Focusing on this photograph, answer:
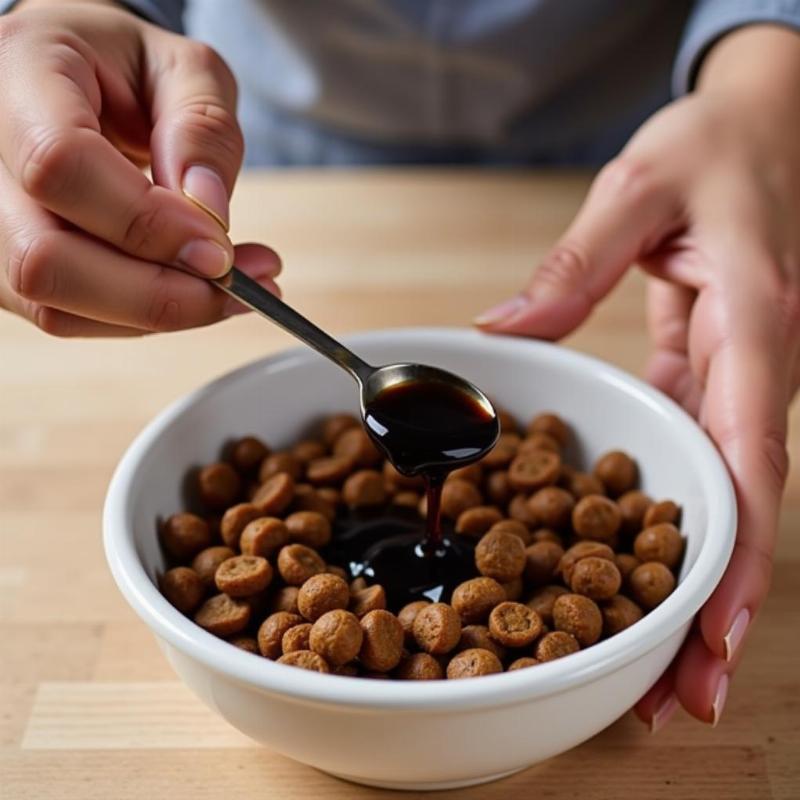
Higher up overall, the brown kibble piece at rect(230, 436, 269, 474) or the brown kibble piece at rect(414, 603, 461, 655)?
the brown kibble piece at rect(414, 603, 461, 655)

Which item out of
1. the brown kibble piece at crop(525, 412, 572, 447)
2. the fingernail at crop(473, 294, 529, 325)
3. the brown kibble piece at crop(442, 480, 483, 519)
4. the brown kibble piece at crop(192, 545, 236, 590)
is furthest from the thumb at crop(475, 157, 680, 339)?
the brown kibble piece at crop(192, 545, 236, 590)

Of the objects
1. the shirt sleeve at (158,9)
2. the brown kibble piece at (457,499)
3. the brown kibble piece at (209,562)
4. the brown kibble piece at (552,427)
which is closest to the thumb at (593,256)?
the brown kibble piece at (552,427)

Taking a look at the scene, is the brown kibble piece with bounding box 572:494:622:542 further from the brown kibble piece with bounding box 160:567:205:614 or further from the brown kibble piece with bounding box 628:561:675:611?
the brown kibble piece with bounding box 160:567:205:614

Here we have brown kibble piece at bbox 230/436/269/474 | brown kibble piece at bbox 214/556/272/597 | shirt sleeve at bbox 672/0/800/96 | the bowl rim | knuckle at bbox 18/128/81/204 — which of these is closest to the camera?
the bowl rim

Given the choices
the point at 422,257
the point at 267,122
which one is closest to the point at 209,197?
the point at 422,257

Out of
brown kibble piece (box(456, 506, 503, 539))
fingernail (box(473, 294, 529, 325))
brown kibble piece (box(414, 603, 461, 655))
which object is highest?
fingernail (box(473, 294, 529, 325))

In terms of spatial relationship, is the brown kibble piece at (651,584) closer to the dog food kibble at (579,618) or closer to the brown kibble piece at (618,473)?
the dog food kibble at (579,618)

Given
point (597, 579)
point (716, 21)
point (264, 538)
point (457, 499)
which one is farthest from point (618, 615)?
point (716, 21)
